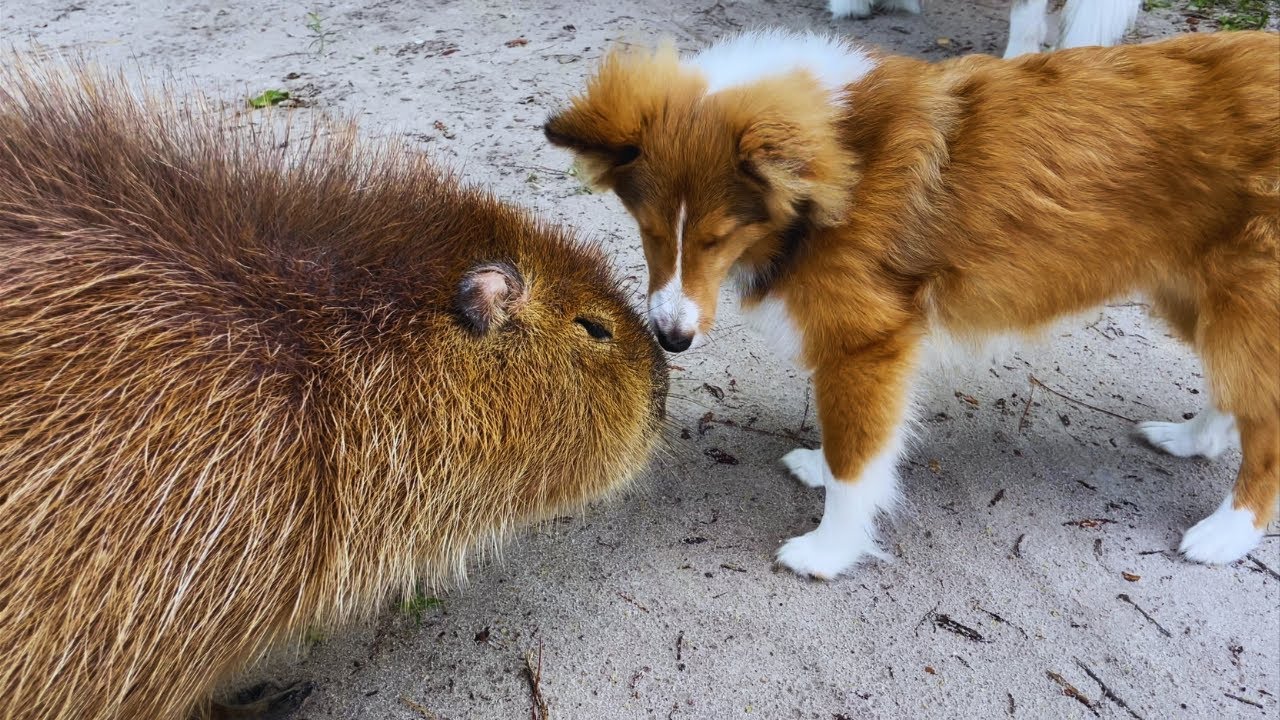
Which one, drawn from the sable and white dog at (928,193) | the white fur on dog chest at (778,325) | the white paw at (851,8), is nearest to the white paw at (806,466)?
the sable and white dog at (928,193)

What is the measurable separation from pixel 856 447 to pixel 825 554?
420mm

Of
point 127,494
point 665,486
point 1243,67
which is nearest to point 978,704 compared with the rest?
point 665,486

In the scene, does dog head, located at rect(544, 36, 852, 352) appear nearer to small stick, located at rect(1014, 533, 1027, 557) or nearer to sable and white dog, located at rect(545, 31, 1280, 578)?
sable and white dog, located at rect(545, 31, 1280, 578)

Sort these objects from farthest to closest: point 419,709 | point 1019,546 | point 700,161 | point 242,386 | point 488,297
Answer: point 1019,546 → point 419,709 → point 700,161 → point 488,297 → point 242,386

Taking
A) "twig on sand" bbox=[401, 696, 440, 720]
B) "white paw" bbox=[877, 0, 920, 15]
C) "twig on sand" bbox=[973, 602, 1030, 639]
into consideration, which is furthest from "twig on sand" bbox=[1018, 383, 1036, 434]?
"white paw" bbox=[877, 0, 920, 15]

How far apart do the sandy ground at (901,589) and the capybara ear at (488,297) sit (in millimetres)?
1029

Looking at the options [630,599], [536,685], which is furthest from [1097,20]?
[536,685]

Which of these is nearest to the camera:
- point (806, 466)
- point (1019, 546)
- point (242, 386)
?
point (242, 386)

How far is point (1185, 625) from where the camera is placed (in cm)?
254

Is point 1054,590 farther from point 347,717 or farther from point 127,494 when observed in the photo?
point 127,494

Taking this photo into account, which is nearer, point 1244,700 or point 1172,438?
point 1244,700

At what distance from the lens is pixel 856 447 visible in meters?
2.44

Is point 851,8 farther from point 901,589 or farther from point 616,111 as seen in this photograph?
point 901,589

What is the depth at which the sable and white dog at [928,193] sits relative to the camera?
2.15 meters
